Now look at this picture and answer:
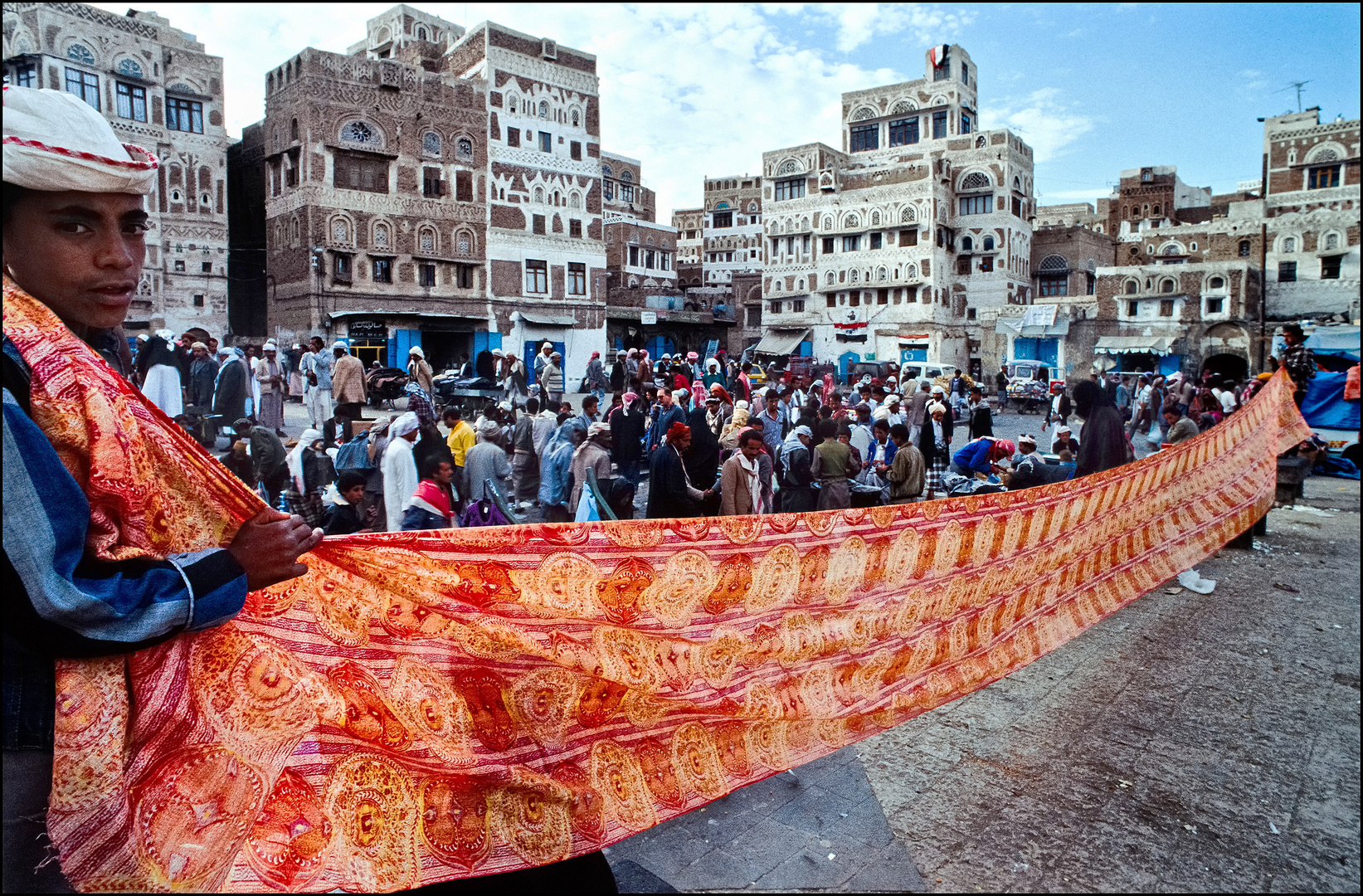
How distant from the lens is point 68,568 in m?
1.33

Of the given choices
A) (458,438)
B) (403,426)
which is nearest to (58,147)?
(403,426)

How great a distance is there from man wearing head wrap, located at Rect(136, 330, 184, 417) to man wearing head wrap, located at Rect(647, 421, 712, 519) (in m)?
6.70

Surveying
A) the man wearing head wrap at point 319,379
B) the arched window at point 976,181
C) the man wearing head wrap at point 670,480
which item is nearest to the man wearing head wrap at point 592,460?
the man wearing head wrap at point 670,480

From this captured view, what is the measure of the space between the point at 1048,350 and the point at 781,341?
49.1ft

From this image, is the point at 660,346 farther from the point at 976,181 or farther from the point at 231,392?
the point at 231,392

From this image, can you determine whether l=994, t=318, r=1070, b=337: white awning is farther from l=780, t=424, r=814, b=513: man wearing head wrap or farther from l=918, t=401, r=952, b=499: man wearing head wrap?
l=780, t=424, r=814, b=513: man wearing head wrap

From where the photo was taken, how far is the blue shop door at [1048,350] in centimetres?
4028

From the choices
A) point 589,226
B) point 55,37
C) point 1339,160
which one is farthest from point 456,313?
point 1339,160

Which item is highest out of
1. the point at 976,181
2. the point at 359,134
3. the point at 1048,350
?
the point at 976,181

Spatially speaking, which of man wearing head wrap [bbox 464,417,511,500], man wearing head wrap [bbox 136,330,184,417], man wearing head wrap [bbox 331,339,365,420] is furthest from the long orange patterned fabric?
man wearing head wrap [bbox 331,339,365,420]

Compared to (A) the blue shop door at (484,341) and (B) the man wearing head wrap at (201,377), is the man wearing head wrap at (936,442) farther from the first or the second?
(A) the blue shop door at (484,341)

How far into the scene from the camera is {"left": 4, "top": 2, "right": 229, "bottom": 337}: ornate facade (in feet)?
76.4

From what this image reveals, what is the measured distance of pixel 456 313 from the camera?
31.8 m

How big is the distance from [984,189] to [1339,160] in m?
20.1
